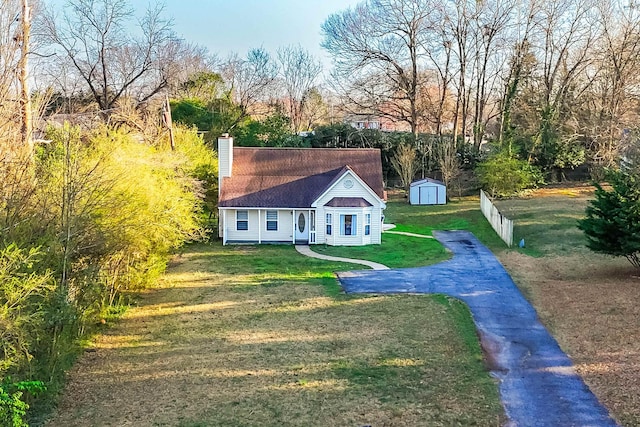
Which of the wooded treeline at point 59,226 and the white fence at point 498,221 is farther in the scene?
the white fence at point 498,221

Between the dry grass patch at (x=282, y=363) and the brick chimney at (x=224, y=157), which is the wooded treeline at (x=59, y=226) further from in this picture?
the brick chimney at (x=224, y=157)

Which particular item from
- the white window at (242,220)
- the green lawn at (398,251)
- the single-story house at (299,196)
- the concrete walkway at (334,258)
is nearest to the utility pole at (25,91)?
the green lawn at (398,251)

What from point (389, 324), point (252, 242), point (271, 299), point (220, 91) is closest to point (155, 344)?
point (271, 299)

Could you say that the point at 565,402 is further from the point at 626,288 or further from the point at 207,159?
the point at 207,159

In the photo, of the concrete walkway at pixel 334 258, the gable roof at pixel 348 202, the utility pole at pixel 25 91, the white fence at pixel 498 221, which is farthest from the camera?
the gable roof at pixel 348 202

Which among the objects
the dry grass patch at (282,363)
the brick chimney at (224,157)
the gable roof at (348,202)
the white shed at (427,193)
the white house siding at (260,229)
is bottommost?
the dry grass patch at (282,363)

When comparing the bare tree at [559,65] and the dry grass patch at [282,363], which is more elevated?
the bare tree at [559,65]
